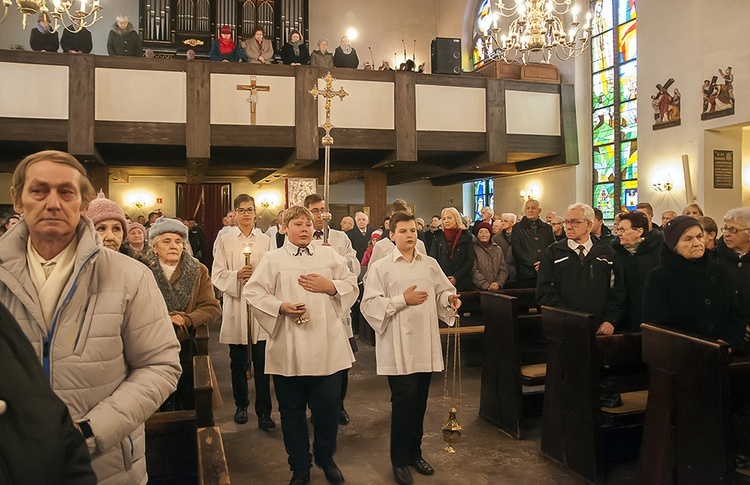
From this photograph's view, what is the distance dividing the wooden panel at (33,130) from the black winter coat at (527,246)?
7.57 meters

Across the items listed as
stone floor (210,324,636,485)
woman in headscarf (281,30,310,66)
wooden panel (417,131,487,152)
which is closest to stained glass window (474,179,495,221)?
wooden panel (417,131,487,152)

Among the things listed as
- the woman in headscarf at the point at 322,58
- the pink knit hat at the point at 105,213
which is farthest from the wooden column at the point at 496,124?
the pink knit hat at the point at 105,213

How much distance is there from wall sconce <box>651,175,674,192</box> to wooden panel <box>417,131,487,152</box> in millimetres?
3241

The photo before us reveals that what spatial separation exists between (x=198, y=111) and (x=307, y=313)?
26.5 ft

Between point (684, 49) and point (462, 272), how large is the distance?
651 centimetres

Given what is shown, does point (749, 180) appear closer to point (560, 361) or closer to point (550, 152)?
point (550, 152)

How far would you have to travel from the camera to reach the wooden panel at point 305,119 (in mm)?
11266

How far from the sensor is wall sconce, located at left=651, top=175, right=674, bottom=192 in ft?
35.1

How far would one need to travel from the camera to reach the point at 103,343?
1787mm

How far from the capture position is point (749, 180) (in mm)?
10367

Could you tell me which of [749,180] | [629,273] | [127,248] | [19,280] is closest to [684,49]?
[749,180]

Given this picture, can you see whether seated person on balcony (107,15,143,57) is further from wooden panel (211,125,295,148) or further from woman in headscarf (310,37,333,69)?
woman in headscarf (310,37,333,69)

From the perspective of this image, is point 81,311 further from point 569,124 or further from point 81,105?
point 569,124

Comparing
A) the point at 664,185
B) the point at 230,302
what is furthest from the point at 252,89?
the point at 664,185
